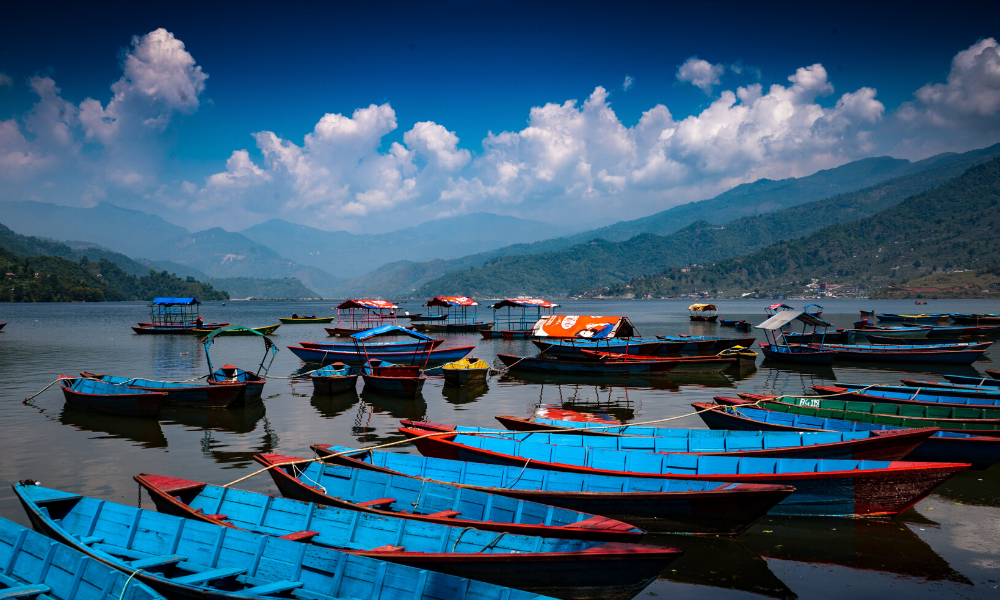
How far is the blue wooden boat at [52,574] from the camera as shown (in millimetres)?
6785

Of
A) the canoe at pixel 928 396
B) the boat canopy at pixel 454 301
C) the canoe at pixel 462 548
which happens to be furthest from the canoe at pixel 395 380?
the boat canopy at pixel 454 301

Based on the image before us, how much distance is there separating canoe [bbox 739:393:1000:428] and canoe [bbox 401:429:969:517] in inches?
213

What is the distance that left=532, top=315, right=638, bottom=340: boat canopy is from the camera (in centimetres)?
3356

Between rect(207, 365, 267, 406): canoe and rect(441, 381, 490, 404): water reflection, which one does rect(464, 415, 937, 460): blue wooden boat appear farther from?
rect(441, 381, 490, 404): water reflection

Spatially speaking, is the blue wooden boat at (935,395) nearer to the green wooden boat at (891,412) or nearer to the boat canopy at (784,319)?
the green wooden boat at (891,412)

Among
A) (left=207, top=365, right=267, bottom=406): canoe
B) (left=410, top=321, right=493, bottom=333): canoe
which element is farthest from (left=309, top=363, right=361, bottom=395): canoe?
(left=410, top=321, right=493, bottom=333): canoe

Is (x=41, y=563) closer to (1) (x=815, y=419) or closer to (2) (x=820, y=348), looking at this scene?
(1) (x=815, y=419)

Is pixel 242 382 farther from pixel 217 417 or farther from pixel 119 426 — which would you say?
pixel 119 426

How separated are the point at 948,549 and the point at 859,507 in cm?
153

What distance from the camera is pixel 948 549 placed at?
10.8m

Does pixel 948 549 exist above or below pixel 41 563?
below

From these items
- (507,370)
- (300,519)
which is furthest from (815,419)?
(507,370)

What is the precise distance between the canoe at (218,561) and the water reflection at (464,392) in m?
18.9

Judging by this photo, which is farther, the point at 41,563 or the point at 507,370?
the point at 507,370
